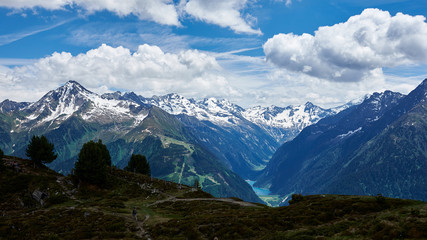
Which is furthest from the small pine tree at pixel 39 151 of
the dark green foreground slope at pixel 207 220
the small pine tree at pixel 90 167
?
the dark green foreground slope at pixel 207 220

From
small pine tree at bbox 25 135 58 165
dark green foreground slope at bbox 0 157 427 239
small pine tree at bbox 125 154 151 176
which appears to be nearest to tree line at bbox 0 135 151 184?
small pine tree at bbox 25 135 58 165

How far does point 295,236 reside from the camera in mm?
34156

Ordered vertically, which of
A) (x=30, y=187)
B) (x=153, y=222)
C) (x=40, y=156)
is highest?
(x=40, y=156)

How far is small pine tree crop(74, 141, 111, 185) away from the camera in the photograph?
9000cm

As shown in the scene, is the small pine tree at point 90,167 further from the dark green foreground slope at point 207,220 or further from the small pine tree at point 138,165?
the small pine tree at point 138,165

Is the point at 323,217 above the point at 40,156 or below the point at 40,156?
below

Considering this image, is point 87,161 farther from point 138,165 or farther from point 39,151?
point 138,165

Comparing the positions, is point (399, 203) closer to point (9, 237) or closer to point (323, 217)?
point (323, 217)

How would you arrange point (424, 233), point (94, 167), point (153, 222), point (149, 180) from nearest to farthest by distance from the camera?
point (424, 233)
point (153, 222)
point (94, 167)
point (149, 180)

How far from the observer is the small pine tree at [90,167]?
295 feet

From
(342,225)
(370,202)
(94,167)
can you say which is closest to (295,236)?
(342,225)

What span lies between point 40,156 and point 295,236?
4009 inches

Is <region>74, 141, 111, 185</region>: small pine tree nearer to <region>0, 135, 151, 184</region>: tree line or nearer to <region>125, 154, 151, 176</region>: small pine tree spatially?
<region>0, 135, 151, 184</region>: tree line

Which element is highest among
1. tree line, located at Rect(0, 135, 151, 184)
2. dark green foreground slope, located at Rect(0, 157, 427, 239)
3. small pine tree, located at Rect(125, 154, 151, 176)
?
tree line, located at Rect(0, 135, 151, 184)
